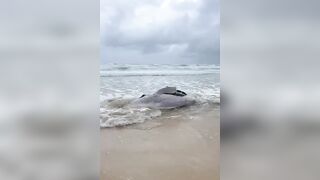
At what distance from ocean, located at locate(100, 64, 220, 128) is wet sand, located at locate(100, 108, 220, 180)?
4 centimetres

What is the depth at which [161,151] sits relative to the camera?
1.33 meters

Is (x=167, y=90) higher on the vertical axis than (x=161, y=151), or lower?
higher

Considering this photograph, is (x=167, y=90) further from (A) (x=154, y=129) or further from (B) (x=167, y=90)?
(A) (x=154, y=129)

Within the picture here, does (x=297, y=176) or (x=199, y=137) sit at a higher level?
(x=199, y=137)

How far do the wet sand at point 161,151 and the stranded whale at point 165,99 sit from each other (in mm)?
71

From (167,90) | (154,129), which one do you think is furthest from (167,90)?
(154,129)

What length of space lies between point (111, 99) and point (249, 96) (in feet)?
1.81

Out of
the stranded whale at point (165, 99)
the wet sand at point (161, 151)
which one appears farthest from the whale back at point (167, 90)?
the wet sand at point (161, 151)

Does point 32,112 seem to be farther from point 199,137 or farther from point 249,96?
point 249,96

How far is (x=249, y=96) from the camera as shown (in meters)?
1.28

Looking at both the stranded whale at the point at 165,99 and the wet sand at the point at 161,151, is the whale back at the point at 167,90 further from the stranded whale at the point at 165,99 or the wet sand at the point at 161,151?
the wet sand at the point at 161,151

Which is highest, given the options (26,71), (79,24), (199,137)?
(79,24)

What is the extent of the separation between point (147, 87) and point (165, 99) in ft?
0.30

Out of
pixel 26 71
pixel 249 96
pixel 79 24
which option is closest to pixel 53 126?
pixel 26 71
